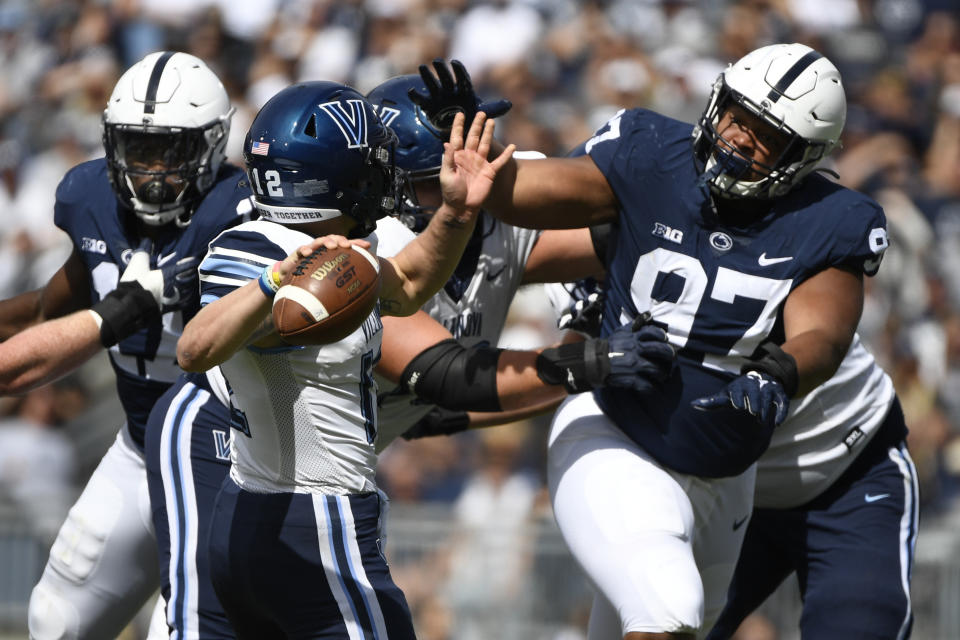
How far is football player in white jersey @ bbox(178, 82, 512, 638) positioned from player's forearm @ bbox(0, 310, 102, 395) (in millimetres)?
903

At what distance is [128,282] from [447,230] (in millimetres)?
1206

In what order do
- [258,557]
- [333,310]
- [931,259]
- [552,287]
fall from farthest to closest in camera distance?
[931,259] < [552,287] < [258,557] < [333,310]

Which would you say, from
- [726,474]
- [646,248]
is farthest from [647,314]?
[726,474]

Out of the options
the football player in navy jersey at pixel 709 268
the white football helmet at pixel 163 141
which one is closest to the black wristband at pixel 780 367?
the football player in navy jersey at pixel 709 268

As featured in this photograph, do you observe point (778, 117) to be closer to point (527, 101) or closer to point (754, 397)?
point (754, 397)

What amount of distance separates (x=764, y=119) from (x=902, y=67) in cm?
585

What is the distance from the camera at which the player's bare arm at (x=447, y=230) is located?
3.49m

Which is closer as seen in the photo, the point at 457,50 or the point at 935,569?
the point at 935,569

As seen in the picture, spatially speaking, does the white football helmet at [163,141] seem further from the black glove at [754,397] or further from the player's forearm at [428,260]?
the black glove at [754,397]

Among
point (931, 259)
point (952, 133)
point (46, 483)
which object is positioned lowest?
point (46, 483)

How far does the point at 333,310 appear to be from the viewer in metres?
2.95

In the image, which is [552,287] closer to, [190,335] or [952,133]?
[190,335]

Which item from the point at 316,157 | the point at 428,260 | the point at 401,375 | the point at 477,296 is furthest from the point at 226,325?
the point at 477,296

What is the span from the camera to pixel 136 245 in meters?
4.48
